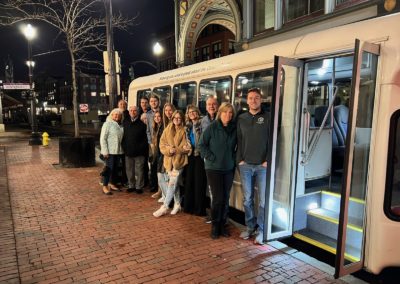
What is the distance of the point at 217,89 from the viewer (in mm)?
6312

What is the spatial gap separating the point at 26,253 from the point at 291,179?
12.0 feet

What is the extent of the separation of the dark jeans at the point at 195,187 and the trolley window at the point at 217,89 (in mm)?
1246

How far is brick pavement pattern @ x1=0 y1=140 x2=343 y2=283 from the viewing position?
12.8 ft

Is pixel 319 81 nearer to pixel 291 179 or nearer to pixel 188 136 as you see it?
pixel 291 179

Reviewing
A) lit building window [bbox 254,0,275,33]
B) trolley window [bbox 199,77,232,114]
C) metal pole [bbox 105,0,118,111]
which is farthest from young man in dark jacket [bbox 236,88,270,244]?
lit building window [bbox 254,0,275,33]

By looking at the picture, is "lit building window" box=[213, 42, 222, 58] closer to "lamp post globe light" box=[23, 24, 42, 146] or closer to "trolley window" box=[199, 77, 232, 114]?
"lamp post globe light" box=[23, 24, 42, 146]

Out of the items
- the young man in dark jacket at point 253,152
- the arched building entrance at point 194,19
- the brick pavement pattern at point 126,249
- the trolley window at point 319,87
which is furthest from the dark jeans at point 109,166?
the arched building entrance at point 194,19

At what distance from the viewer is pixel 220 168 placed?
4.81m

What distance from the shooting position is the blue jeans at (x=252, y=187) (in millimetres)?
4617

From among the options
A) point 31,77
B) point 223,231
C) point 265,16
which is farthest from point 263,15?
point 31,77

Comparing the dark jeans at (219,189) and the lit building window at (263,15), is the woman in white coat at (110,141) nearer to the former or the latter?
the dark jeans at (219,189)

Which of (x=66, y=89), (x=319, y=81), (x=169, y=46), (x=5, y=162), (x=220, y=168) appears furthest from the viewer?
(x=66, y=89)

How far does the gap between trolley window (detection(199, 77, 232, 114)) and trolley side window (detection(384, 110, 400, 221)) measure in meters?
2.88

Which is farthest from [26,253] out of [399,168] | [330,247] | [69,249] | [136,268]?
[399,168]
